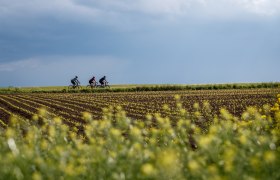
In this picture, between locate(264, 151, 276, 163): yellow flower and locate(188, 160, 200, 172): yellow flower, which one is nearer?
locate(188, 160, 200, 172): yellow flower

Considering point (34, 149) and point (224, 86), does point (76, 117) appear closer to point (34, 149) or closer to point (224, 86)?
point (34, 149)

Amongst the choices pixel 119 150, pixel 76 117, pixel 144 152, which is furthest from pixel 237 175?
pixel 76 117

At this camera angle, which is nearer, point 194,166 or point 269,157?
point 194,166

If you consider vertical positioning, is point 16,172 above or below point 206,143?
below

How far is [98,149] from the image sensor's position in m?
7.23

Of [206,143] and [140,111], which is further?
[140,111]

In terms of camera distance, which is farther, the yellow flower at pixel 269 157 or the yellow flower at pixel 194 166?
the yellow flower at pixel 269 157

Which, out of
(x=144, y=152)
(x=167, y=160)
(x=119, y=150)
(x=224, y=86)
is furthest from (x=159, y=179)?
(x=224, y=86)

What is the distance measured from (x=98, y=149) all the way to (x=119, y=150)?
68cm

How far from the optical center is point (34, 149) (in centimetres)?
846

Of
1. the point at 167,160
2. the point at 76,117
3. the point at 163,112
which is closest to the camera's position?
the point at 167,160

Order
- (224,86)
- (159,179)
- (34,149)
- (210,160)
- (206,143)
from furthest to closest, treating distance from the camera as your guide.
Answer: (224,86) → (34,149) → (210,160) → (206,143) → (159,179)

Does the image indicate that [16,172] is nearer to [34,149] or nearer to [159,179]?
[34,149]

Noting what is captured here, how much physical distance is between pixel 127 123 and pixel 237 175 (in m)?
3.17
